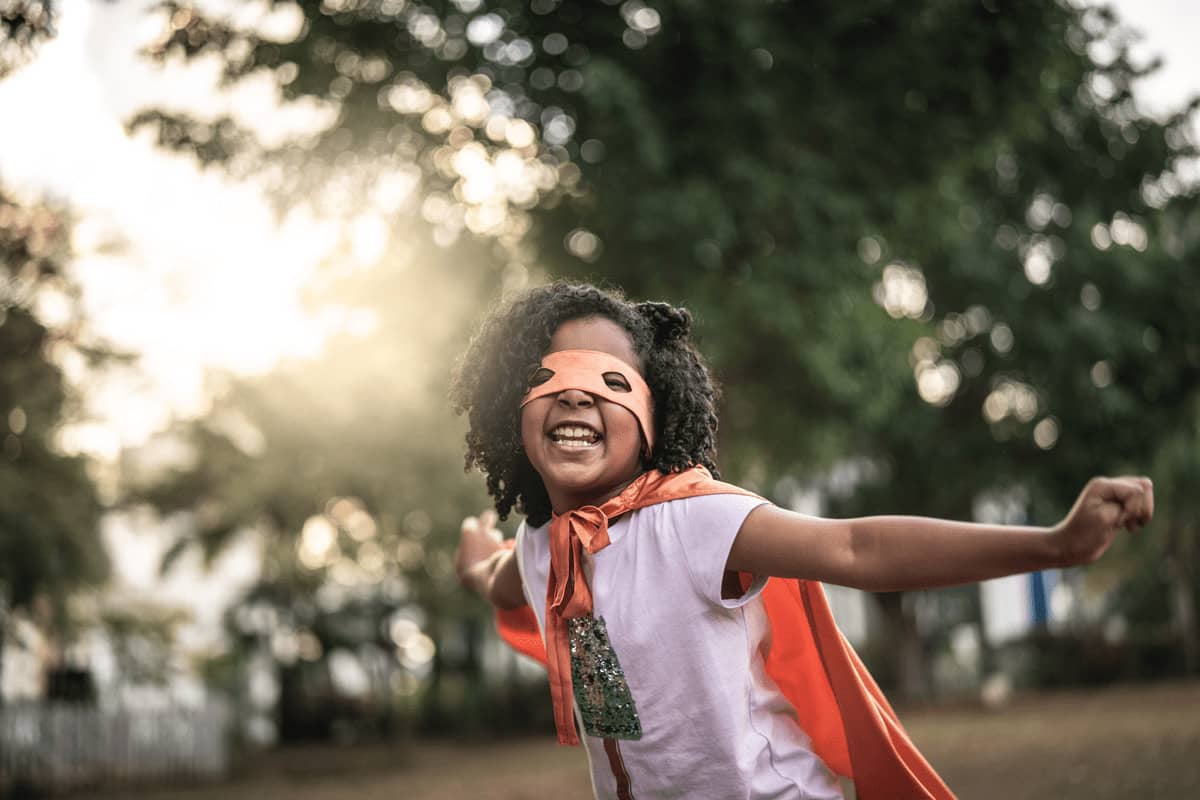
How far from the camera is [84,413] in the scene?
39.6 ft

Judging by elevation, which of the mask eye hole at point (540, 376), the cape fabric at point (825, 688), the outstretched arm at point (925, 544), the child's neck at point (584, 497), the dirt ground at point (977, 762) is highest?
the mask eye hole at point (540, 376)

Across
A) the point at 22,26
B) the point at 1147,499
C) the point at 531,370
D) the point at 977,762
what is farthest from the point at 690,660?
the point at 977,762

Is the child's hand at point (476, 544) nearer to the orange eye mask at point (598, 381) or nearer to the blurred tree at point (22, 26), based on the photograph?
the orange eye mask at point (598, 381)

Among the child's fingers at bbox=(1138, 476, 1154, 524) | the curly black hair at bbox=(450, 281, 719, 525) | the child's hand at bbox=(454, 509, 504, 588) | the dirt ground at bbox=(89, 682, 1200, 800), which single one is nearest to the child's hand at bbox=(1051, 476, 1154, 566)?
the child's fingers at bbox=(1138, 476, 1154, 524)

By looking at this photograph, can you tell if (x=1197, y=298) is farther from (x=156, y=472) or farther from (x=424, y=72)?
(x=156, y=472)

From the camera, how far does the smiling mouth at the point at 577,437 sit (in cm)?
229

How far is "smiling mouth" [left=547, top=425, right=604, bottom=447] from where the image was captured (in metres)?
2.29

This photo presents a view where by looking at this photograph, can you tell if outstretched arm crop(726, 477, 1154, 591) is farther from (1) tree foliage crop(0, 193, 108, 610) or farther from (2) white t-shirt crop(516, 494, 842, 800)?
(1) tree foliage crop(0, 193, 108, 610)

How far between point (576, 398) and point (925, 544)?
728 mm

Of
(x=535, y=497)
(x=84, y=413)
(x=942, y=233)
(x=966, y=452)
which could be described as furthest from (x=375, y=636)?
(x=535, y=497)

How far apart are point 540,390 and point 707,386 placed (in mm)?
394

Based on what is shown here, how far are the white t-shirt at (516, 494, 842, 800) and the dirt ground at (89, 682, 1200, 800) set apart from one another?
7.33 metres

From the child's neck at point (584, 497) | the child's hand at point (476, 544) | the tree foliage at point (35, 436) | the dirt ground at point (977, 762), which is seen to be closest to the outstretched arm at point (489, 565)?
the child's hand at point (476, 544)

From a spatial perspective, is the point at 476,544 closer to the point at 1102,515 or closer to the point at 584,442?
the point at 584,442
